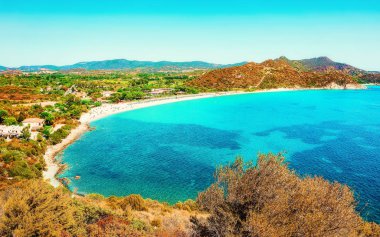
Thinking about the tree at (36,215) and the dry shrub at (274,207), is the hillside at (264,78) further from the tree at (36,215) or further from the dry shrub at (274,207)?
the tree at (36,215)

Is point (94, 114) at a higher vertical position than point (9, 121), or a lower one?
lower

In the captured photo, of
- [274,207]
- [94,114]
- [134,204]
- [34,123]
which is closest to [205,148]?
[134,204]

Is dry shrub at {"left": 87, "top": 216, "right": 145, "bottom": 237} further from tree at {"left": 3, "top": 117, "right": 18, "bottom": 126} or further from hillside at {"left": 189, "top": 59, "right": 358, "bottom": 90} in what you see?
hillside at {"left": 189, "top": 59, "right": 358, "bottom": 90}

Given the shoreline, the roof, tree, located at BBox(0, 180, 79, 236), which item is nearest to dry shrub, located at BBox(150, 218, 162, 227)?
tree, located at BBox(0, 180, 79, 236)

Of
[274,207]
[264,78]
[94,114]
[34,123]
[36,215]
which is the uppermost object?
[264,78]

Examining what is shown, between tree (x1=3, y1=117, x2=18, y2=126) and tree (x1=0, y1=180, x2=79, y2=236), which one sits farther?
tree (x1=3, y1=117, x2=18, y2=126)

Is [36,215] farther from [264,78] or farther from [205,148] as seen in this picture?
[264,78]
